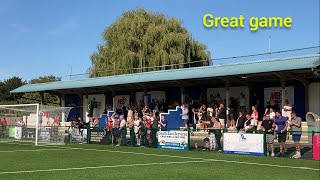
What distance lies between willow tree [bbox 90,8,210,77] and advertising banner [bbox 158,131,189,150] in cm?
2104

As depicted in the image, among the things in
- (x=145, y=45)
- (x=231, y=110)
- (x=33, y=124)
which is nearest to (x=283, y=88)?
(x=231, y=110)

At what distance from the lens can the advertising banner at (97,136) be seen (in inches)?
1110

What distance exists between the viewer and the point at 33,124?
29.7 metres

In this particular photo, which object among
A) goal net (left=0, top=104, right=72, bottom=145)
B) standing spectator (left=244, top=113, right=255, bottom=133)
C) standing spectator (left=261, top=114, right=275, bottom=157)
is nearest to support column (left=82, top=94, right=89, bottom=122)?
A: goal net (left=0, top=104, right=72, bottom=145)

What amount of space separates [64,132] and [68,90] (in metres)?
13.6

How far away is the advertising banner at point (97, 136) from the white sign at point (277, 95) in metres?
10.0

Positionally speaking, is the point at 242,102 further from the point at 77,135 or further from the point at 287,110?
the point at 77,135

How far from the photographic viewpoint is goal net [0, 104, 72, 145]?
28.8 m

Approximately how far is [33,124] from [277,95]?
14.8 metres

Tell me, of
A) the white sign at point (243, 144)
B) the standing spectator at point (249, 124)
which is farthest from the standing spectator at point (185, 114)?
the white sign at point (243, 144)

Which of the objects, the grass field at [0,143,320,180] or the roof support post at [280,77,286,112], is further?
the roof support post at [280,77,286,112]

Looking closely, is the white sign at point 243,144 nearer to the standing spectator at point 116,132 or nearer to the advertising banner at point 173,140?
the advertising banner at point 173,140

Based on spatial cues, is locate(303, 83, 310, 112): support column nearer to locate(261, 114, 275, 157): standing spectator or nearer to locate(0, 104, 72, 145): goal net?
locate(261, 114, 275, 157): standing spectator

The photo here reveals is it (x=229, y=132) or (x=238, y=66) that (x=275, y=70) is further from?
(x=229, y=132)
